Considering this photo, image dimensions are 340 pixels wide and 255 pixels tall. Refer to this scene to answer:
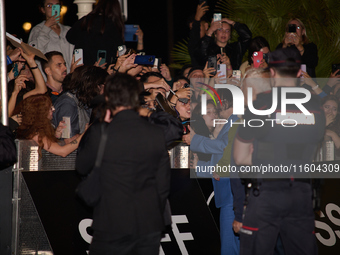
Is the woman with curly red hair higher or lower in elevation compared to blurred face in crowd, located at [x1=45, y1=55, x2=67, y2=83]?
lower

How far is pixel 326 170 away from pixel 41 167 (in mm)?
3488

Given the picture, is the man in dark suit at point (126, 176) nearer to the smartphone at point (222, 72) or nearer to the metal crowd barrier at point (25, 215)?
the metal crowd barrier at point (25, 215)

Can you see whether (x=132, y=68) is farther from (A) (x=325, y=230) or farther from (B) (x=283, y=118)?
(A) (x=325, y=230)

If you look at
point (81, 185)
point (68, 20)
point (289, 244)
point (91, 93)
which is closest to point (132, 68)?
point (91, 93)

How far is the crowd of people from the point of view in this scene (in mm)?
3861

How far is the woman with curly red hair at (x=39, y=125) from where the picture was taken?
5242 mm

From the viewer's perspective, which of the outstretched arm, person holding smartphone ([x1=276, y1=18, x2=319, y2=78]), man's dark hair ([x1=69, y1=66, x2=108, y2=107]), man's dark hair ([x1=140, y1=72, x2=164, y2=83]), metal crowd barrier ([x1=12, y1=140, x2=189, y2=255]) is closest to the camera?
metal crowd barrier ([x1=12, y1=140, x2=189, y2=255])

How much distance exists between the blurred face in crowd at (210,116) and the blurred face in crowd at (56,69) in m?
2.13

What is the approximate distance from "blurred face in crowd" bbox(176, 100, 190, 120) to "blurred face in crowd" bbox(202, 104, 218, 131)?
0.72 ft

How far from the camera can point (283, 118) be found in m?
4.27

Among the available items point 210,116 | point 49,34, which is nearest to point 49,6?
point 49,34

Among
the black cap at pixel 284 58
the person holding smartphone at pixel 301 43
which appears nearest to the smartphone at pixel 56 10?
the person holding smartphone at pixel 301 43

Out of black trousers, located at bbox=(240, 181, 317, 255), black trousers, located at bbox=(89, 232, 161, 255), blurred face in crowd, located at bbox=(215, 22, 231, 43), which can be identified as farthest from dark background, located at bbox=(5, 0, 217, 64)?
black trousers, located at bbox=(89, 232, 161, 255)

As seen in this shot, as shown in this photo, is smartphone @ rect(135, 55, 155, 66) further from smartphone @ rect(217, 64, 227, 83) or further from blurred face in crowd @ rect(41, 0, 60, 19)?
blurred face in crowd @ rect(41, 0, 60, 19)
